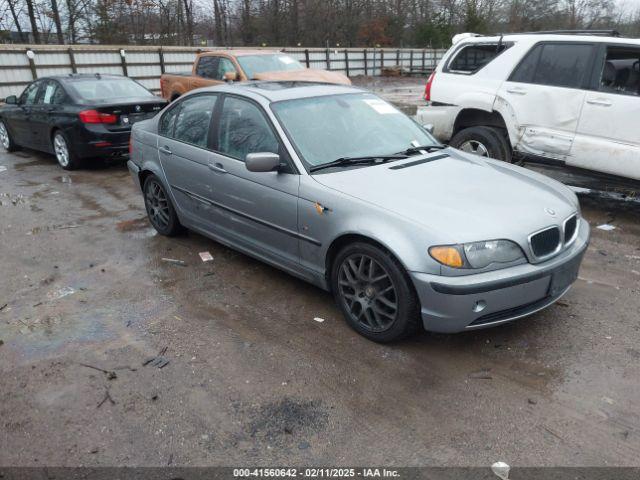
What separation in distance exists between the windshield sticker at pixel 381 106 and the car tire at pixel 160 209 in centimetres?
230

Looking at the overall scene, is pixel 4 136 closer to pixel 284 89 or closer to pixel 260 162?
pixel 284 89

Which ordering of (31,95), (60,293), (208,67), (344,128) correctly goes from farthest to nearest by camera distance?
(208,67) → (31,95) → (60,293) → (344,128)

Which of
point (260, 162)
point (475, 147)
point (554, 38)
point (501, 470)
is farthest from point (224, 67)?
point (501, 470)

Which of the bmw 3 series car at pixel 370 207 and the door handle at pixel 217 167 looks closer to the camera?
the bmw 3 series car at pixel 370 207

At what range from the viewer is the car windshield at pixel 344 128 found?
409 centimetres

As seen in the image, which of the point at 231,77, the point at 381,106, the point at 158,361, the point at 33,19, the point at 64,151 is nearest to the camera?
the point at 158,361

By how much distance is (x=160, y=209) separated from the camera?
5711 mm

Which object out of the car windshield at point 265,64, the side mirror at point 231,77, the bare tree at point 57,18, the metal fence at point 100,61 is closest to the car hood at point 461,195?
the side mirror at point 231,77

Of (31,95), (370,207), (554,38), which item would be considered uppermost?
(554,38)

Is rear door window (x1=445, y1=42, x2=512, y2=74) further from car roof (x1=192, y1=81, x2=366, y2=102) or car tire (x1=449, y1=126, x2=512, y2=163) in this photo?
car roof (x1=192, y1=81, x2=366, y2=102)

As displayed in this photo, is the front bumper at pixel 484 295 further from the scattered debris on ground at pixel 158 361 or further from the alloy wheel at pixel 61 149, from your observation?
the alloy wheel at pixel 61 149

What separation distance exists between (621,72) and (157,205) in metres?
5.31

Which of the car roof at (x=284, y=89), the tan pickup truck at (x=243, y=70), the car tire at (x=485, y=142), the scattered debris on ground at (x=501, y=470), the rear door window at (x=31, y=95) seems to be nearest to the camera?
the scattered debris on ground at (x=501, y=470)

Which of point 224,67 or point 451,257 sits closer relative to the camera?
point 451,257
